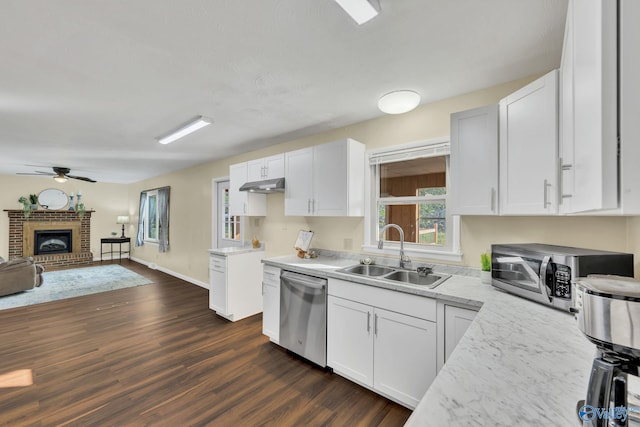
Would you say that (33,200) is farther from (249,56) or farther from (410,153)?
(410,153)

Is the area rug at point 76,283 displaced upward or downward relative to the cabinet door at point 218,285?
downward

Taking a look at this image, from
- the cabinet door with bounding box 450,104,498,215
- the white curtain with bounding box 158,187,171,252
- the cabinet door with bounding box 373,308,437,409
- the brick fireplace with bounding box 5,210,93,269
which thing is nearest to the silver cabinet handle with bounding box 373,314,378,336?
the cabinet door with bounding box 373,308,437,409

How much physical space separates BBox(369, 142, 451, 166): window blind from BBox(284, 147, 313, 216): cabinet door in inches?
27.6

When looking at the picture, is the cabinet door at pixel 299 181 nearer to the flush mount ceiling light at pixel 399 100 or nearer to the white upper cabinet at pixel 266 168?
the white upper cabinet at pixel 266 168

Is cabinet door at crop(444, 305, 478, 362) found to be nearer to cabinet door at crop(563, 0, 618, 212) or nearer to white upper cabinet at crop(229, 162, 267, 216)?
cabinet door at crop(563, 0, 618, 212)

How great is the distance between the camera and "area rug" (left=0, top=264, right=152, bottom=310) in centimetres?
445

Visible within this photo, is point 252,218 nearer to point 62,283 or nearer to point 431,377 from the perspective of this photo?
point 431,377

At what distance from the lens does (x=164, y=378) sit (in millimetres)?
2379

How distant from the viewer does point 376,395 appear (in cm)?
216

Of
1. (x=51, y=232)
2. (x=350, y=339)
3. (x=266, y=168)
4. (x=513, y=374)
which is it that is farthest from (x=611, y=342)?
(x=51, y=232)

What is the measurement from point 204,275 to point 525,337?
17.0 feet

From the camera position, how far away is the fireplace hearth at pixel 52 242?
723 cm

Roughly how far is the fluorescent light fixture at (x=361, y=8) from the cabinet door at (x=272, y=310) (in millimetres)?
2410

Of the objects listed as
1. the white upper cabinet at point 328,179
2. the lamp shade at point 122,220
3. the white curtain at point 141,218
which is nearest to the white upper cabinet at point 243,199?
the white upper cabinet at point 328,179
